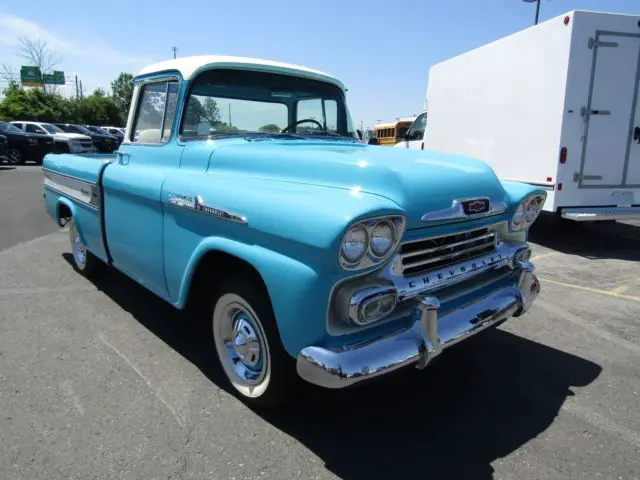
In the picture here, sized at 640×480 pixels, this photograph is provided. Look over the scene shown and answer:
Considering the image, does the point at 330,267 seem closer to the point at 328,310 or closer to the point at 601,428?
the point at 328,310

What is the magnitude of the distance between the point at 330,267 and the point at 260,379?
0.95 m

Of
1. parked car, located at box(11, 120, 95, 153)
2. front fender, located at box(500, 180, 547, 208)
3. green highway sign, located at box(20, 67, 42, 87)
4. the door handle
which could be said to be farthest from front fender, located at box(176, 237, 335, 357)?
green highway sign, located at box(20, 67, 42, 87)

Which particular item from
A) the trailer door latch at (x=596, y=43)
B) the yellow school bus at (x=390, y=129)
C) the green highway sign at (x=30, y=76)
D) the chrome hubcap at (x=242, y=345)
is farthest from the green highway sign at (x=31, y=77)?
the chrome hubcap at (x=242, y=345)

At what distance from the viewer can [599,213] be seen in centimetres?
673

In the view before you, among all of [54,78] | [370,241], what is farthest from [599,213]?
[54,78]

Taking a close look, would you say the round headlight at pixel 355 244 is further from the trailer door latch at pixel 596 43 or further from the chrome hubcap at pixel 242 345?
the trailer door latch at pixel 596 43

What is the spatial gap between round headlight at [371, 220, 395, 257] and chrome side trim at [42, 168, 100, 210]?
288 centimetres

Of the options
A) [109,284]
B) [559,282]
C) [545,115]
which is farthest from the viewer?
[545,115]

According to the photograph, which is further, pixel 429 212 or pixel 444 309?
pixel 444 309

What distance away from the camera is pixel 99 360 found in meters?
3.24

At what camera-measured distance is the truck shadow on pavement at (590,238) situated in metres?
6.62

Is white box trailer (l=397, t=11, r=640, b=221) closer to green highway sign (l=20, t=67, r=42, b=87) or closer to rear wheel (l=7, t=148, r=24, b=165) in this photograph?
rear wheel (l=7, t=148, r=24, b=165)

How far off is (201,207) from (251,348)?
85 centimetres

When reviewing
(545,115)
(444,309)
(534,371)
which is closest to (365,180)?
(444,309)
